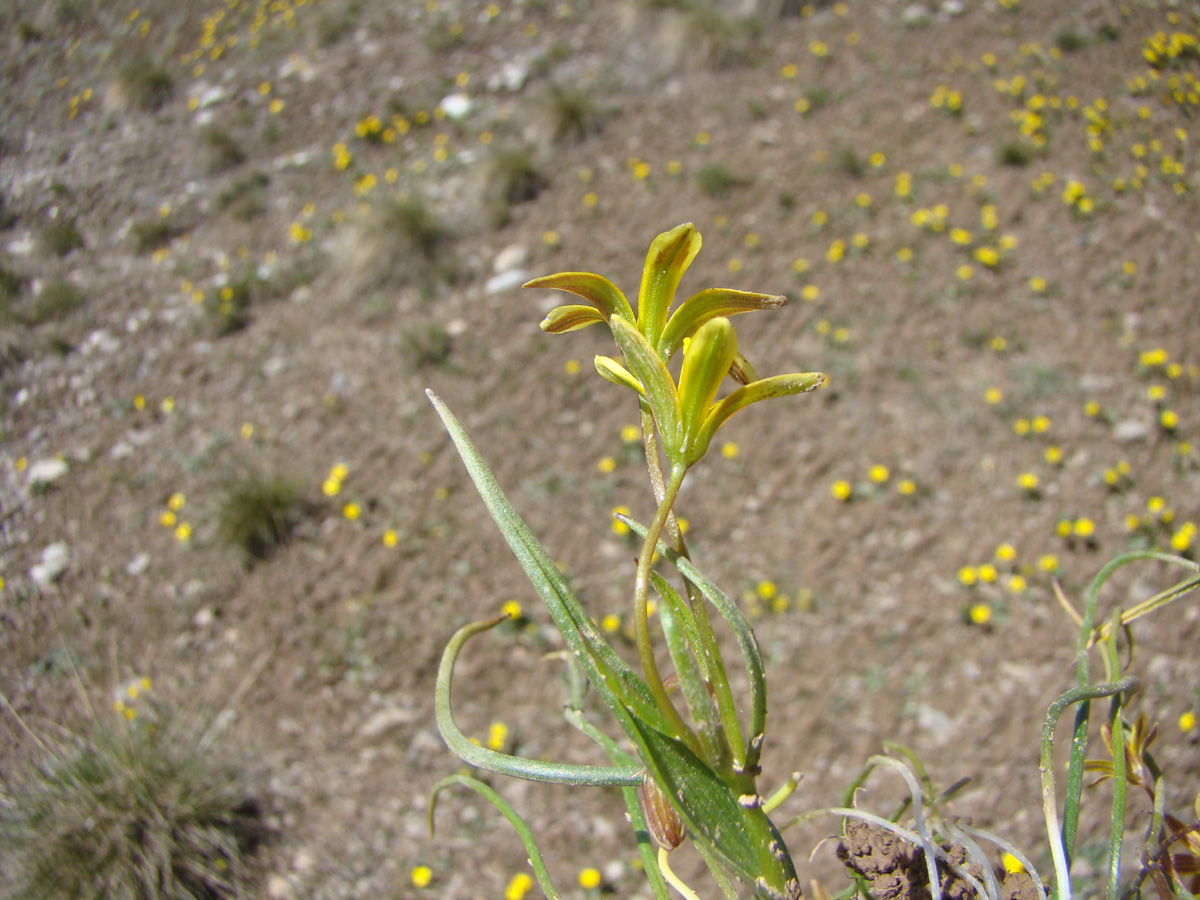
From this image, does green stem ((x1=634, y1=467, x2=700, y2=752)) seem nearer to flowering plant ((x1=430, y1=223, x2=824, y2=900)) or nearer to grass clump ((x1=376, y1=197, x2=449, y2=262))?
flowering plant ((x1=430, y1=223, x2=824, y2=900))

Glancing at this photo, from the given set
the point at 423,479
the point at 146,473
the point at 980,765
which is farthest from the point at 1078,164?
the point at 146,473

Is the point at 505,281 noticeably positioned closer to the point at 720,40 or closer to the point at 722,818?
the point at 720,40

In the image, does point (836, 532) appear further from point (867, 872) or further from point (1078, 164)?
point (1078, 164)

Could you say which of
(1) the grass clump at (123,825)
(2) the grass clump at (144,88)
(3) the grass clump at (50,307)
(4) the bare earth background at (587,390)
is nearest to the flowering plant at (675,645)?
(4) the bare earth background at (587,390)

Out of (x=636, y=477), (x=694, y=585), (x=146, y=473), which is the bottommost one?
(x=636, y=477)

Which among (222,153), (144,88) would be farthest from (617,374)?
(144,88)

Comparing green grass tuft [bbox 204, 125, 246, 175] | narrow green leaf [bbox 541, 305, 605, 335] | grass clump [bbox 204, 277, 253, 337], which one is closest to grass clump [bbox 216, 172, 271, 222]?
green grass tuft [bbox 204, 125, 246, 175]
